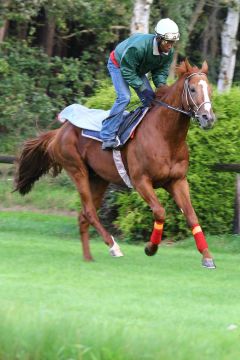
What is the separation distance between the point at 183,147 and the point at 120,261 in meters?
1.66

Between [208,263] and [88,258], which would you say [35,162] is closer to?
[88,258]

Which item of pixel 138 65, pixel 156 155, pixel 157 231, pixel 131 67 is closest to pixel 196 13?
pixel 138 65

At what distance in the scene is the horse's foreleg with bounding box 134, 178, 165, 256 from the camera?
11.2m

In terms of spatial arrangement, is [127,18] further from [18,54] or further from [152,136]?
[152,136]

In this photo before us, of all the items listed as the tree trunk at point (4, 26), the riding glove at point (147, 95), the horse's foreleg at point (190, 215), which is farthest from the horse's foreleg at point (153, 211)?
the tree trunk at point (4, 26)

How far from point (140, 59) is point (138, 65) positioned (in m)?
0.15

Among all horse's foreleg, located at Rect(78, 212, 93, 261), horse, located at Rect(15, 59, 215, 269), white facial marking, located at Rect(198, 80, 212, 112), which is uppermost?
white facial marking, located at Rect(198, 80, 212, 112)

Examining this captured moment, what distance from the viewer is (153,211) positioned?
11.2m

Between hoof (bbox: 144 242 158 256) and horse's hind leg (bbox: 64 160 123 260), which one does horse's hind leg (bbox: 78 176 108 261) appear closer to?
horse's hind leg (bbox: 64 160 123 260)

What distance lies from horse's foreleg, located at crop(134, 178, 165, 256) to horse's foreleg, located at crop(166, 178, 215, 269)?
0.24 meters

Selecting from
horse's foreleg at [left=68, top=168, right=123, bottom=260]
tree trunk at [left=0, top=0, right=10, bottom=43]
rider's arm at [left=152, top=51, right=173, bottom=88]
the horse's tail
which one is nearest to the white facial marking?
rider's arm at [left=152, top=51, right=173, bottom=88]

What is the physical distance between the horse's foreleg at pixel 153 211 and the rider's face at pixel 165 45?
1549 mm

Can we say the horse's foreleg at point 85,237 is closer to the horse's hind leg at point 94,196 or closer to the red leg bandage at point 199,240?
the horse's hind leg at point 94,196

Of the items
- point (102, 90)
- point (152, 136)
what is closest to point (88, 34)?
point (102, 90)
